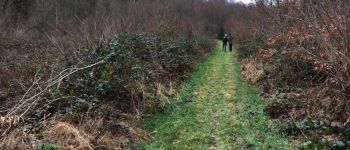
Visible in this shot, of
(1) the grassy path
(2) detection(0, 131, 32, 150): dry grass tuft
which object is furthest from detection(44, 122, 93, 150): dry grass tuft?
(1) the grassy path

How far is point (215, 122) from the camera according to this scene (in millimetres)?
8672

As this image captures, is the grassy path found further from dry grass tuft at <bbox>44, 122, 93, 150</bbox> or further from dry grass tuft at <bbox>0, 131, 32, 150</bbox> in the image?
dry grass tuft at <bbox>0, 131, 32, 150</bbox>

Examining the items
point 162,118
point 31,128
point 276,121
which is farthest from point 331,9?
point 31,128

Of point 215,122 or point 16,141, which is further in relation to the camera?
point 215,122

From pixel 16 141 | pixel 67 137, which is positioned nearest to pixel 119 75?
pixel 67 137

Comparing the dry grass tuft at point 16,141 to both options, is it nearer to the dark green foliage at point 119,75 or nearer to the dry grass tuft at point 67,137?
the dry grass tuft at point 67,137

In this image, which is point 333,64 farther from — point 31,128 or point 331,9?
point 31,128

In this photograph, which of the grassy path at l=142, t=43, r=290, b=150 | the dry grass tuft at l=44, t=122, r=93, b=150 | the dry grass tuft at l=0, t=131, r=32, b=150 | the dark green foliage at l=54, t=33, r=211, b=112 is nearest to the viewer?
the dry grass tuft at l=0, t=131, r=32, b=150

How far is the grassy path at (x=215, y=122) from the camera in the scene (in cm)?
731

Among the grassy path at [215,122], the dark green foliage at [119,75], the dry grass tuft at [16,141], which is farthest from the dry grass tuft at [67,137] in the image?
the grassy path at [215,122]

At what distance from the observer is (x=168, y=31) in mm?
17469

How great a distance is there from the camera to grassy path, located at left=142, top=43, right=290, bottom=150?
731cm

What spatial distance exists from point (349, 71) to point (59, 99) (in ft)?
18.1

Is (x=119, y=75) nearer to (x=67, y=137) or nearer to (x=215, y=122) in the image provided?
(x=215, y=122)
